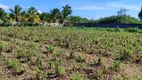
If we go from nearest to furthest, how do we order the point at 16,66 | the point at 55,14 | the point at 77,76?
1. the point at 77,76
2. the point at 16,66
3. the point at 55,14

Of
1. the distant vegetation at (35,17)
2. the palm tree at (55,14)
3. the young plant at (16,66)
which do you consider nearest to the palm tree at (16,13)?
the distant vegetation at (35,17)

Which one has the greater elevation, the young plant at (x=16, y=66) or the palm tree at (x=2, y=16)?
the palm tree at (x=2, y=16)

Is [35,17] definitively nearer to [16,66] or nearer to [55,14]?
[55,14]

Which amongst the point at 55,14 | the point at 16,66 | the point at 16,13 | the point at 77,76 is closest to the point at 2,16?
the point at 16,13

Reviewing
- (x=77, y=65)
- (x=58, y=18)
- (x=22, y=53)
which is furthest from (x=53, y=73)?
(x=58, y=18)

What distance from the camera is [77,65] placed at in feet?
22.0

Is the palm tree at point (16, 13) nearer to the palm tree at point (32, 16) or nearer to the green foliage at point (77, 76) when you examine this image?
the palm tree at point (32, 16)

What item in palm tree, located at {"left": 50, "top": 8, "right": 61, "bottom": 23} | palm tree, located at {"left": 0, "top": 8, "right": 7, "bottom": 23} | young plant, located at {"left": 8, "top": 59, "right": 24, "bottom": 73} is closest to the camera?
young plant, located at {"left": 8, "top": 59, "right": 24, "bottom": 73}

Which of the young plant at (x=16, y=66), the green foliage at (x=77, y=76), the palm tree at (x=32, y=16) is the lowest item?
the green foliage at (x=77, y=76)

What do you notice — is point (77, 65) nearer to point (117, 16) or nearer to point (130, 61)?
point (130, 61)

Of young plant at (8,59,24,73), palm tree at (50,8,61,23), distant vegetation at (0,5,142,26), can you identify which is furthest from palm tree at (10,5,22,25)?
young plant at (8,59,24,73)

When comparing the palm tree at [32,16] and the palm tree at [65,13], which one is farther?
the palm tree at [65,13]

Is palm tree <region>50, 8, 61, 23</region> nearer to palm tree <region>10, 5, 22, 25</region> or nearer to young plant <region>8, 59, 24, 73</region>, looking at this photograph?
palm tree <region>10, 5, 22, 25</region>

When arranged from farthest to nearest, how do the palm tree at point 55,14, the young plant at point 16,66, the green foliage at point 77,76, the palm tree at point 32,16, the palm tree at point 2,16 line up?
1. the palm tree at point 55,14
2. the palm tree at point 32,16
3. the palm tree at point 2,16
4. the young plant at point 16,66
5. the green foliage at point 77,76
